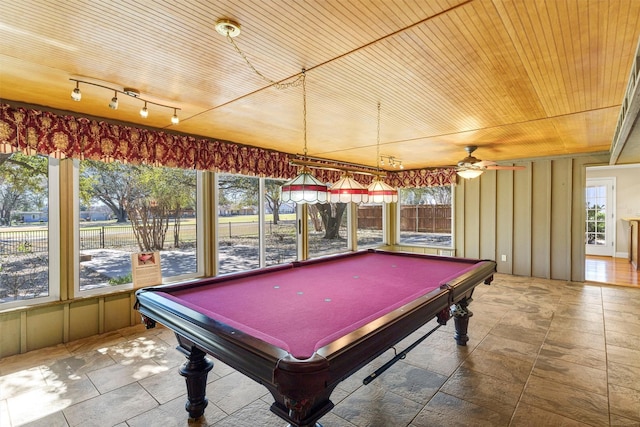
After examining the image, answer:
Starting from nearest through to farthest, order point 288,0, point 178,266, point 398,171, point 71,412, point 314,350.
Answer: point 314,350
point 288,0
point 71,412
point 178,266
point 398,171

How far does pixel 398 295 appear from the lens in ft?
7.27

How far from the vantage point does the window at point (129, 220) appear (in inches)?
138

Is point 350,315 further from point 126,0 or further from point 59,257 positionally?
point 59,257

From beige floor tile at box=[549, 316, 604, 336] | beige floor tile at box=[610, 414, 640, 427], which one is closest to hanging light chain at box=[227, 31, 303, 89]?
beige floor tile at box=[610, 414, 640, 427]

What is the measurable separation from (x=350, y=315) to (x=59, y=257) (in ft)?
10.5

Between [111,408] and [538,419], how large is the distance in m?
2.90

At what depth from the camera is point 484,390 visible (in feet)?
7.88

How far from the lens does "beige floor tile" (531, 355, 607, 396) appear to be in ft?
8.00

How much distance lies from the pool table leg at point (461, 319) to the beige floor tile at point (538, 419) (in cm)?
103

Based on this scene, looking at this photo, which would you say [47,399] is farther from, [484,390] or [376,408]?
[484,390]

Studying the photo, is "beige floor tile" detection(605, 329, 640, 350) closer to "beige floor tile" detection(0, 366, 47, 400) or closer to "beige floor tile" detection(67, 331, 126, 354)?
"beige floor tile" detection(67, 331, 126, 354)

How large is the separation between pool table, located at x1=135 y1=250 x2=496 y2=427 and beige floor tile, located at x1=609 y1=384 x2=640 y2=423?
1.13 m

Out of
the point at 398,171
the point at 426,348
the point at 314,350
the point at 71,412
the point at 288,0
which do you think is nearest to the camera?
the point at 314,350

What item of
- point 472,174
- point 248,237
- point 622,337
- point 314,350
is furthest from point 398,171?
point 314,350
